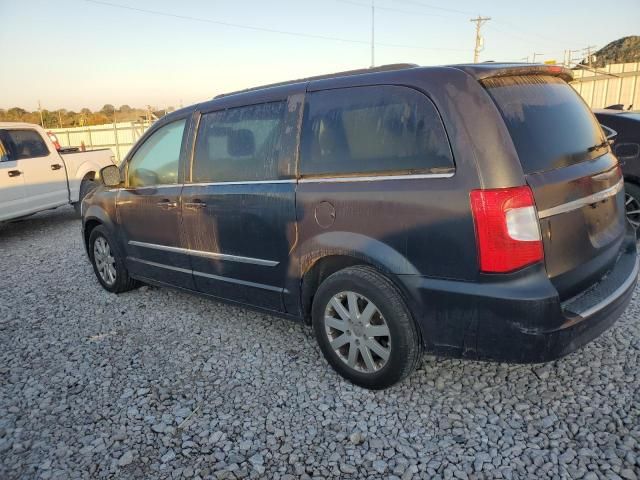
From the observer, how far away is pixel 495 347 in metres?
2.33

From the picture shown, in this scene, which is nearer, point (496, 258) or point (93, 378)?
point (496, 258)

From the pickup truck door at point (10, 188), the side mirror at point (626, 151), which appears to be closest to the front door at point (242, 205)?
the side mirror at point (626, 151)

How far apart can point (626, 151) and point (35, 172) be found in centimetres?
876

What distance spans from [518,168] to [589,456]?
54.3 inches

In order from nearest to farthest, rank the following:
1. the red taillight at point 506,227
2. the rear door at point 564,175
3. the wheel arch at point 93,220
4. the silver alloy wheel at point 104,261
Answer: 1. the red taillight at point 506,227
2. the rear door at point 564,175
3. the wheel arch at point 93,220
4. the silver alloy wheel at point 104,261

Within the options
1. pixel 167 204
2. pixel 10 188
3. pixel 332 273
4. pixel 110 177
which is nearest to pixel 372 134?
pixel 332 273

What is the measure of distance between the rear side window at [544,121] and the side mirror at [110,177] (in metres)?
3.41

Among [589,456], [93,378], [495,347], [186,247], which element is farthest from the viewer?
[186,247]

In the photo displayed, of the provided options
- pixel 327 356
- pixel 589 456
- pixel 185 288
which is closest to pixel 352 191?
pixel 327 356

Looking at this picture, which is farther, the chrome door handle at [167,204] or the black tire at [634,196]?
the black tire at [634,196]

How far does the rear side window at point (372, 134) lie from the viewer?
2.40 metres

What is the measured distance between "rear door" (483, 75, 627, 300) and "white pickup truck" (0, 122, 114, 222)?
26.0 ft

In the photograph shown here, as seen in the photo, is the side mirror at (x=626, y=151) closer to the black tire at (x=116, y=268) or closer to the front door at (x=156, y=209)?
the front door at (x=156, y=209)

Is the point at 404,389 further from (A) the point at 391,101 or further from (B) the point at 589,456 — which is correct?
(A) the point at 391,101
